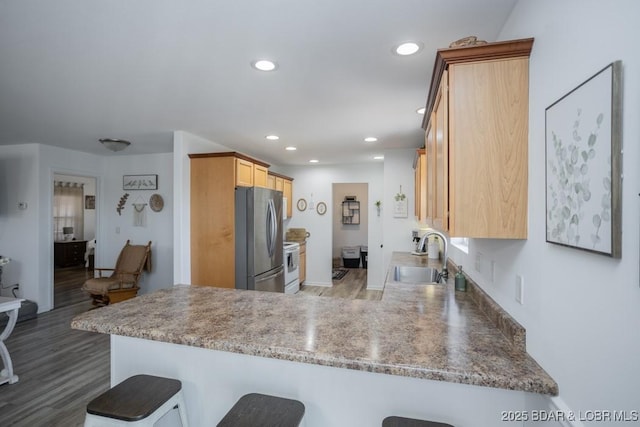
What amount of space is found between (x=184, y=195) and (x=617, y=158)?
3.96 metres

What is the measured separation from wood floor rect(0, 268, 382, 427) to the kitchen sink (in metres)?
2.82

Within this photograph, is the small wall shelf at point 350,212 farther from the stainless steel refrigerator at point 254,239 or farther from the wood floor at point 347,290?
the stainless steel refrigerator at point 254,239

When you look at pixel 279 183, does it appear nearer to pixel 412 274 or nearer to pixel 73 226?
pixel 412 274

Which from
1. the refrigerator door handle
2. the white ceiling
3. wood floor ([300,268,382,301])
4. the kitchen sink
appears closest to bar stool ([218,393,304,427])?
the white ceiling

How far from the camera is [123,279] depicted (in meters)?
4.65

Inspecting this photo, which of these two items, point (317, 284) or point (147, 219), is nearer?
point (147, 219)

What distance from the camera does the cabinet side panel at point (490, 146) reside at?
1.23 meters

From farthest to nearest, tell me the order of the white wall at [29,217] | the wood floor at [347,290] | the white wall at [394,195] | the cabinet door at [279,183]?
A: the cabinet door at [279,183] → the wood floor at [347,290] → the white wall at [394,195] → the white wall at [29,217]

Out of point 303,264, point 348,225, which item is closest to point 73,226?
point 303,264

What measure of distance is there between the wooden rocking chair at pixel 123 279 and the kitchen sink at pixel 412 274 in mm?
3784

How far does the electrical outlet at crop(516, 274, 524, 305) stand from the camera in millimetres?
1243

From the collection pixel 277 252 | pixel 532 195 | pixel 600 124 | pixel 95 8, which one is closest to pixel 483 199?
pixel 532 195

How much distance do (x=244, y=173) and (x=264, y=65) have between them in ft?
6.99

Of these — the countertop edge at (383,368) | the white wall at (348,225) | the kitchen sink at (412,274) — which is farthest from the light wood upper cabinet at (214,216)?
the white wall at (348,225)
